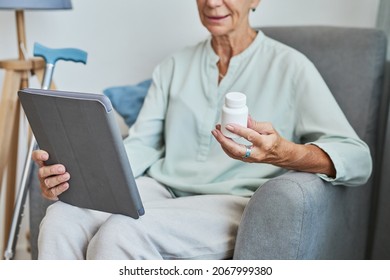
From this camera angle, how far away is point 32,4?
140 cm

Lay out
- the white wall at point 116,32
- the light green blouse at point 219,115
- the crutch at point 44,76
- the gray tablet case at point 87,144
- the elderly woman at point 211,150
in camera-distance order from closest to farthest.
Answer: the gray tablet case at point 87,144
the elderly woman at point 211,150
the light green blouse at point 219,115
the crutch at point 44,76
the white wall at point 116,32

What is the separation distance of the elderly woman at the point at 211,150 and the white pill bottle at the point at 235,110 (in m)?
0.01


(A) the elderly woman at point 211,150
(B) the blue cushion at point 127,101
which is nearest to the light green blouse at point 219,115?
(A) the elderly woman at point 211,150

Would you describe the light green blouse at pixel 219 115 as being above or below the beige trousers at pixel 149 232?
above

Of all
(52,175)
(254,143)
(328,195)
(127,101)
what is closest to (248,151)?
(254,143)

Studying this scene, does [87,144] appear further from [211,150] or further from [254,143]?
[211,150]

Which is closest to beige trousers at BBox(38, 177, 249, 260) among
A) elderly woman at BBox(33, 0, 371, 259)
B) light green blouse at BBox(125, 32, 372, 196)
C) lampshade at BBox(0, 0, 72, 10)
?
elderly woman at BBox(33, 0, 371, 259)

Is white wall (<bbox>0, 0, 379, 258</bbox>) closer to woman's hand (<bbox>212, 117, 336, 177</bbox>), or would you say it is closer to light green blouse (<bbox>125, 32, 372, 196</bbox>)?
light green blouse (<bbox>125, 32, 372, 196</bbox>)

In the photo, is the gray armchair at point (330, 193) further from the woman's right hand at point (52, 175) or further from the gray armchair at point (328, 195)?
the woman's right hand at point (52, 175)

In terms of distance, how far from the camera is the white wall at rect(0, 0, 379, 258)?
5.79 feet

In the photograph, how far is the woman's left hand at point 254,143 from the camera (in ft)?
3.09

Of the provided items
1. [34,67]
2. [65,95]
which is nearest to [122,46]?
[34,67]

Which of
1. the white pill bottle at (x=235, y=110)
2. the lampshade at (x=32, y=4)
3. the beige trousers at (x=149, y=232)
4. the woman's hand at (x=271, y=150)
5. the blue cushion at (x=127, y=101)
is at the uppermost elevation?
the lampshade at (x=32, y=4)

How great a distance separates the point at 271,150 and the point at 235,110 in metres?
0.14
